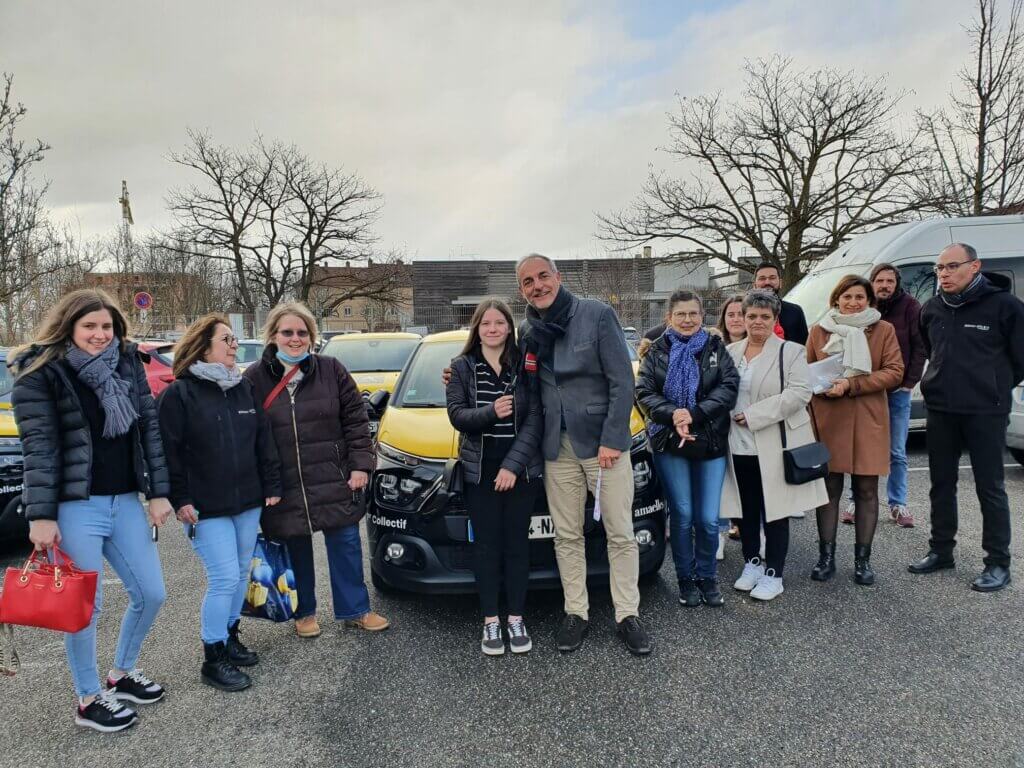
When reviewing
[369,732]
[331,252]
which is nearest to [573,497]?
[369,732]

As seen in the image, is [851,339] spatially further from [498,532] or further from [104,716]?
[104,716]

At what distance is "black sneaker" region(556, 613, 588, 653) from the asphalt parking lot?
5cm

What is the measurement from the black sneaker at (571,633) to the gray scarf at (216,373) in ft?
6.60

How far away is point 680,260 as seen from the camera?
22.0 metres

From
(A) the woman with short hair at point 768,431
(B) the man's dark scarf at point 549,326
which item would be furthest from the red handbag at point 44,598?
→ (A) the woman with short hair at point 768,431

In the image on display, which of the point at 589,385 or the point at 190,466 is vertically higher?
the point at 589,385

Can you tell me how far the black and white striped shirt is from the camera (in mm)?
3029

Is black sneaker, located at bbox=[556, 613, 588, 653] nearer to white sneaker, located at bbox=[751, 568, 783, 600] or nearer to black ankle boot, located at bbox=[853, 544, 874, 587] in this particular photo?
white sneaker, located at bbox=[751, 568, 783, 600]

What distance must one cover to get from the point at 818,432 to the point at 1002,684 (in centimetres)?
158

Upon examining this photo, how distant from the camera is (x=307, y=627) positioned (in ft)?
11.0

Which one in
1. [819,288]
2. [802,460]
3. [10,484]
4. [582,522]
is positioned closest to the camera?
[582,522]

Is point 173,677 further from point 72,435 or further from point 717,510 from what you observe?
point 717,510

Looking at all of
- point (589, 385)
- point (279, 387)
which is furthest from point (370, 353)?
point (589, 385)

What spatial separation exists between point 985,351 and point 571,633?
2.98m
